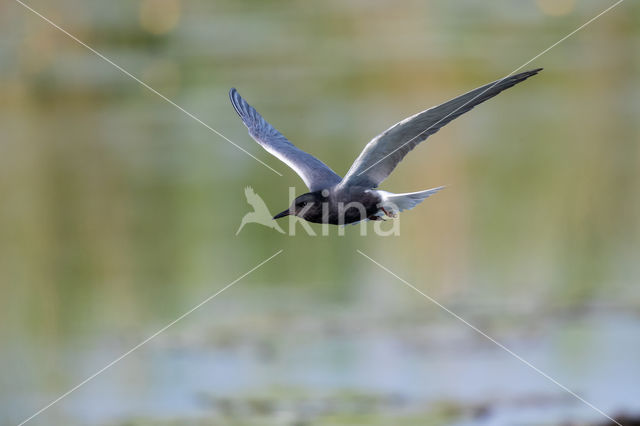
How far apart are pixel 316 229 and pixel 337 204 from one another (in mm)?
3732

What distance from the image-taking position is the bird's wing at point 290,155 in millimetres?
4137

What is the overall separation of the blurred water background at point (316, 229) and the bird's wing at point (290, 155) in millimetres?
1356

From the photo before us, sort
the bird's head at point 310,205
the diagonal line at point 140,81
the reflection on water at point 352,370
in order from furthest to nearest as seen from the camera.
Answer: the diagonal line at point 140,81, the reflection on water at point 352,370, the bird's head at point 310,205

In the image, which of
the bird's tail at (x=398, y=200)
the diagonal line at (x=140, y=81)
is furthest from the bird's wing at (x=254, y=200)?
the bird's tail at (x=398, y=200)

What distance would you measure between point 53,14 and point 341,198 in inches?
446

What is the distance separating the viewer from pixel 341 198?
3.88 m

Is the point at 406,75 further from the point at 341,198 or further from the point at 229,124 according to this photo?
the point at 341,198

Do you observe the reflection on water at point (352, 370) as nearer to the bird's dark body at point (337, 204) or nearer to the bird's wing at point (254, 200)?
the bird's dark body at point (337, 204)

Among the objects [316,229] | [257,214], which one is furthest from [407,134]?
[257,214]

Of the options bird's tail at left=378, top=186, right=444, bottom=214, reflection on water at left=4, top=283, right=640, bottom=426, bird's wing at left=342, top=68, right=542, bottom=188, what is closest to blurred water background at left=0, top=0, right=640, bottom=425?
reflection on water at left=4, top=283, right=640, bottom=426

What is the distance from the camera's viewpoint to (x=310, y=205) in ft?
12.6

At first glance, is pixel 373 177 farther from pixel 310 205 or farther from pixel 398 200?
pixel 310 205

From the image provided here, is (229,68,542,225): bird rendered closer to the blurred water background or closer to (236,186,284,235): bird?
the blurred water background

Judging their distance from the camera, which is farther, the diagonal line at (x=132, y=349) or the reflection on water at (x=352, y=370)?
the diagonal line at (x=132, y=349)
